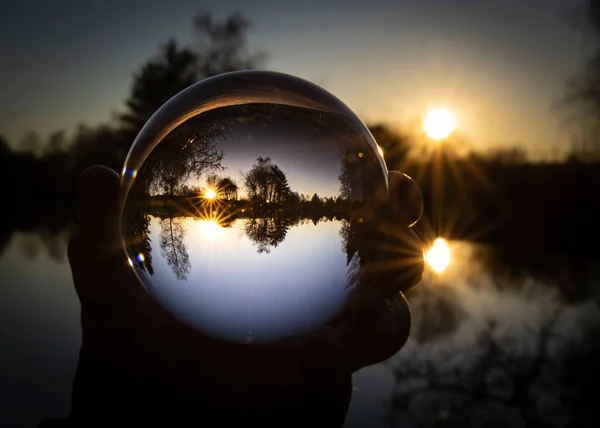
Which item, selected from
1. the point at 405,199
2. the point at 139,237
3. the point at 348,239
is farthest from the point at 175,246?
the point at 405,199

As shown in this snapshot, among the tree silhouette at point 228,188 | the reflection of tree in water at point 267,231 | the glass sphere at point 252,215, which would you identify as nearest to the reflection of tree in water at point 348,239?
the glass sphere at point 252,215

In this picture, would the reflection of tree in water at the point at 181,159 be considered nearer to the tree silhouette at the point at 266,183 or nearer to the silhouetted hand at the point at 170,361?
the tree silhouette at the point at 266,183

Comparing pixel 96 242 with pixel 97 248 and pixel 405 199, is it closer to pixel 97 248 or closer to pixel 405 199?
pixel 97 248

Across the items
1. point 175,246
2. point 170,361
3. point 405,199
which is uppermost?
point 405,199

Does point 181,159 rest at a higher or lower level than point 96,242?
higher

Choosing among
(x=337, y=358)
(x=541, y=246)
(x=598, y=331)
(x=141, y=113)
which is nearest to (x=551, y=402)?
(x=598, y=331)

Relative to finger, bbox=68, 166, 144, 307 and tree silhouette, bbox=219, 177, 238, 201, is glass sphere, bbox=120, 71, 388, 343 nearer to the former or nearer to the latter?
tree silhouette, bbox=219, 177, 238, 201

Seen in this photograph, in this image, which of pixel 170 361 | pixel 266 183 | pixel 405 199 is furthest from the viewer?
pixel 405 199
